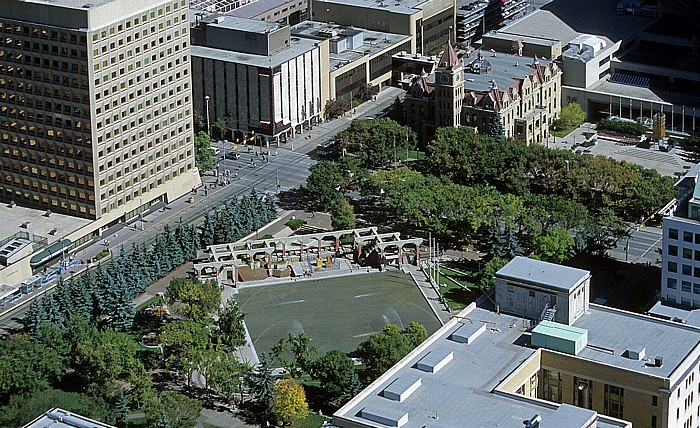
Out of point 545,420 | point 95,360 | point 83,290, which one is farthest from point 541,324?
point 83,290

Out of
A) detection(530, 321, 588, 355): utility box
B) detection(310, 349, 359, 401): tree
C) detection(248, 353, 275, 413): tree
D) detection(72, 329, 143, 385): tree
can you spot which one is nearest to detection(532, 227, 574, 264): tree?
detection(310, 349, 359, 401): tree

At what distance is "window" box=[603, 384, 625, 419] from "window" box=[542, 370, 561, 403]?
18.2ft

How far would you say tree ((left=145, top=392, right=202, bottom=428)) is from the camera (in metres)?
157

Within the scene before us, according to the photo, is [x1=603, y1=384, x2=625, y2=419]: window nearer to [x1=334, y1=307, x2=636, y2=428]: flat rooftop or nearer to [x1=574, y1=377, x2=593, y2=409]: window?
[x1=574, y1=377, x2=593, y2=409]: window

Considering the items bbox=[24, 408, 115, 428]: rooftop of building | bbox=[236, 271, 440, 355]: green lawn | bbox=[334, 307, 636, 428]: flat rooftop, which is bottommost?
bbox=[236, 271, 440, 355]: green lawn

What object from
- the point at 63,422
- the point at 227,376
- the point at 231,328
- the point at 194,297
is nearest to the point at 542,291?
the point at 227,376

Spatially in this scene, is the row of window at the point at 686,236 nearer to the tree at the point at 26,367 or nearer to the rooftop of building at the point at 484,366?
the rooftop of building at the point at 484,366

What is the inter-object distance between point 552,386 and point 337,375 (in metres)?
28.6

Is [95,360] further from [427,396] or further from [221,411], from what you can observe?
[427,396]

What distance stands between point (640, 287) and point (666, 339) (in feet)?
140

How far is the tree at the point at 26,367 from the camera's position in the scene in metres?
165

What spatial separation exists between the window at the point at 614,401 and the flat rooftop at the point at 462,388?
895 cm

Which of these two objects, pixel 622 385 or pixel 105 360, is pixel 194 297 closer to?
pixel 105 360

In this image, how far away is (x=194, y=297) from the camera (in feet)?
600
